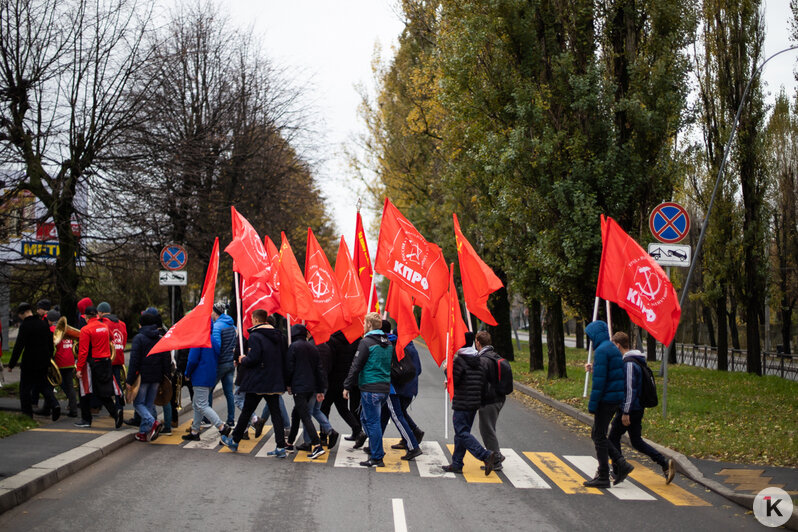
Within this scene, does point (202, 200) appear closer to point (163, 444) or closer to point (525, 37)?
point (525, 37)

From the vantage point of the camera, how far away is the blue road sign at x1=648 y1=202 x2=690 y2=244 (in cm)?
1281

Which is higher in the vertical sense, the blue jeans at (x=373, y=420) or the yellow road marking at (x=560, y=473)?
the blue jeans at (x=373, y=420)

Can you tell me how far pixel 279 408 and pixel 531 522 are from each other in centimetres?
423

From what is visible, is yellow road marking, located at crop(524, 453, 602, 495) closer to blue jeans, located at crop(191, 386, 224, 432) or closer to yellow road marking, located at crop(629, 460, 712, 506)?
yellow road marking, located at crop(629, 460, 712, 506)

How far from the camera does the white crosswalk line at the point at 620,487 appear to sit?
8.20 m

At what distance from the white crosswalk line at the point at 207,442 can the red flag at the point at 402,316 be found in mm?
3031

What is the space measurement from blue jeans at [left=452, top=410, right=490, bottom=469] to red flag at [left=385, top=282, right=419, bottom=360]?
1.42m

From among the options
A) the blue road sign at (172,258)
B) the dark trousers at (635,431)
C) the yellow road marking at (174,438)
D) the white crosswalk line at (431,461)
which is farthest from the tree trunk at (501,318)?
the dark trousers at (635,431)

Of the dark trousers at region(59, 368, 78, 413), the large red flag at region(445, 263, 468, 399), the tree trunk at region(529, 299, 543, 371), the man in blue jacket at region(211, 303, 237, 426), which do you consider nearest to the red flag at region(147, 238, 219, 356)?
the man in blue jacket at region(211, 303, 237, 426)

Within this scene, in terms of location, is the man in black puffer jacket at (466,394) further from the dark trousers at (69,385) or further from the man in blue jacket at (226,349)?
the dark trousers at (69,385)

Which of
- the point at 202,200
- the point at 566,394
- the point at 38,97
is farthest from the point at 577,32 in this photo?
the point at 38,97

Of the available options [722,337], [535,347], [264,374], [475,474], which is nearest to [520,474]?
[475,474]

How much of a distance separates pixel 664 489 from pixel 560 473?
1.27 metres

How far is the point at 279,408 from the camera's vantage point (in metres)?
10.2
